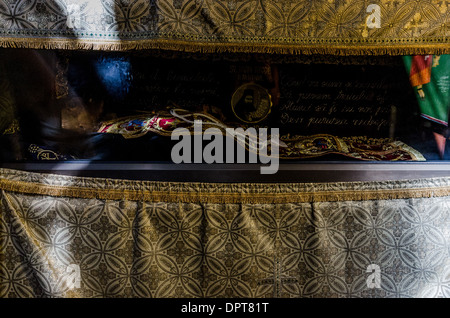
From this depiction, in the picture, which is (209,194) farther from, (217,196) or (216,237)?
(216,237)

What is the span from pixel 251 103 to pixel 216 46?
0.59 m

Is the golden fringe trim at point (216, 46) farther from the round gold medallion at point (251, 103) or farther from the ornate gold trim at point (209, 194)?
the ornate gold trim at point (209, 194)

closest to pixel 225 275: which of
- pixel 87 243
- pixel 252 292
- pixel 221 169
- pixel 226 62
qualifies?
pixel 252 292

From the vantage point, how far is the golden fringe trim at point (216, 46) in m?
1.52

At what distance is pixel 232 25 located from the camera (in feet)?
5.05

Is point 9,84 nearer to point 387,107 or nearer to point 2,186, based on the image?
point 2,186

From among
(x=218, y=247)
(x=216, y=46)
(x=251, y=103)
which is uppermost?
(x=216, y=46)

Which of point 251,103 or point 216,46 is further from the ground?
point 216,46

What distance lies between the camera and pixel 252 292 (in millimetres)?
1575
